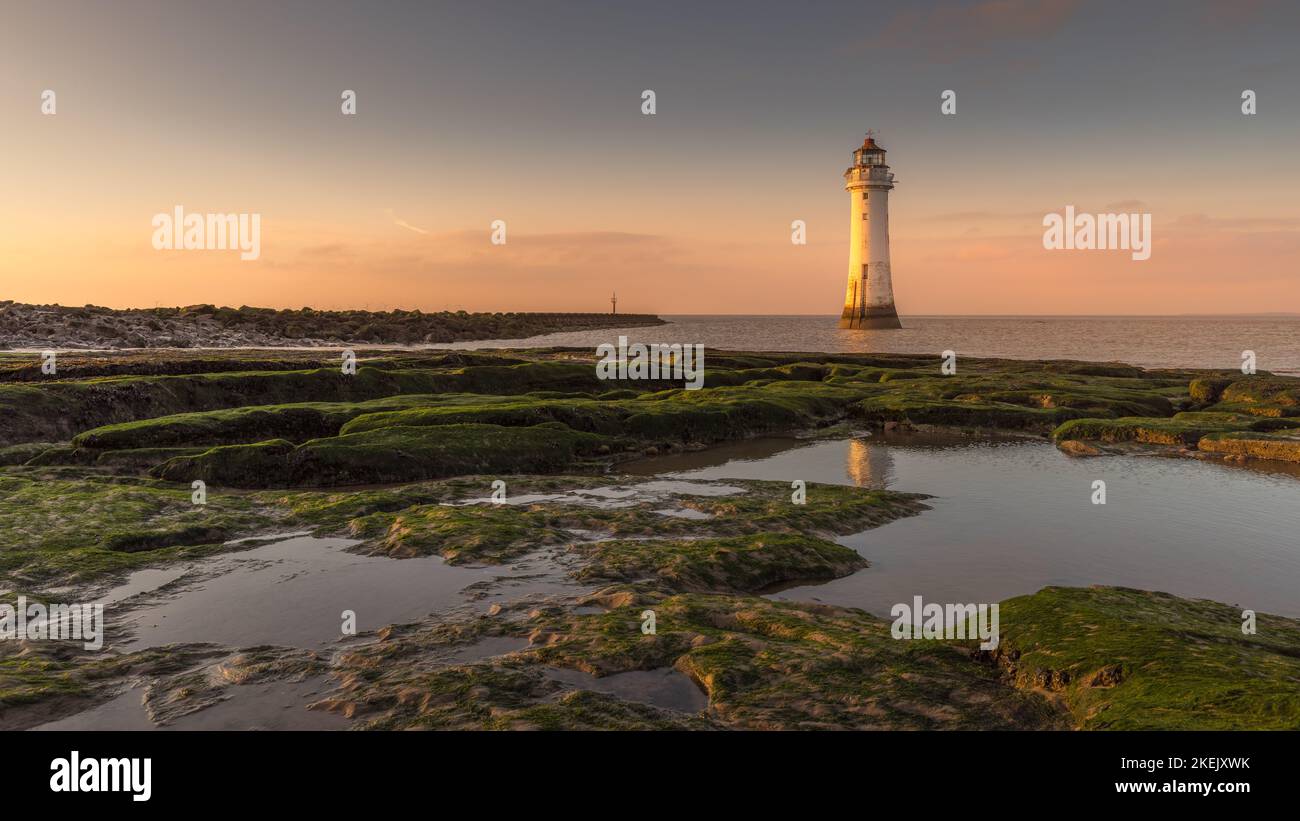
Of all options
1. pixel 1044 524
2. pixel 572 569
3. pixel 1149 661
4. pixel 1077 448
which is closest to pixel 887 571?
pixel 1149 661

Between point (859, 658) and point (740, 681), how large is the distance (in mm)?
1724

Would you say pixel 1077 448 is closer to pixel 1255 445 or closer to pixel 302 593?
pixel 1255 445

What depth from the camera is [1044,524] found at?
1902cm

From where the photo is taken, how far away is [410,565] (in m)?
15.2

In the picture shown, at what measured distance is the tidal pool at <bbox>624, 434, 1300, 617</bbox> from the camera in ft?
46.9

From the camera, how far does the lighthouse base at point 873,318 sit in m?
119

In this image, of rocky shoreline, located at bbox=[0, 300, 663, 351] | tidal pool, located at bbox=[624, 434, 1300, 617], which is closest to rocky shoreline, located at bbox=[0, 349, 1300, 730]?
tidal pool, located at bbox=[624, 434, 1300, 617]

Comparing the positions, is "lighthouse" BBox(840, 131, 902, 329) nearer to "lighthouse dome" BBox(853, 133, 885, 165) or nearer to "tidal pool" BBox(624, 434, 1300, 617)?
"lighthouse dome" BBox(853, 133, 885, 165)

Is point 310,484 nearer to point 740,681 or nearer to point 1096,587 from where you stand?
point 740,681

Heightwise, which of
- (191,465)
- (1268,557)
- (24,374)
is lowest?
(1268,557)

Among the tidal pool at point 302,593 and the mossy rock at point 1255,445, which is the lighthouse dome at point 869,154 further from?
the tidal pool at point 302,593

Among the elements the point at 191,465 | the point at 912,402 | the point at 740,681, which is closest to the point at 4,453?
the point at 191,465

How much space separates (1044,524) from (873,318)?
105406mm

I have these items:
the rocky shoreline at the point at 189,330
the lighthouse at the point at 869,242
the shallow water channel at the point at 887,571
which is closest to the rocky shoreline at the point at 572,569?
the shallow water channel at the point at 887,571
